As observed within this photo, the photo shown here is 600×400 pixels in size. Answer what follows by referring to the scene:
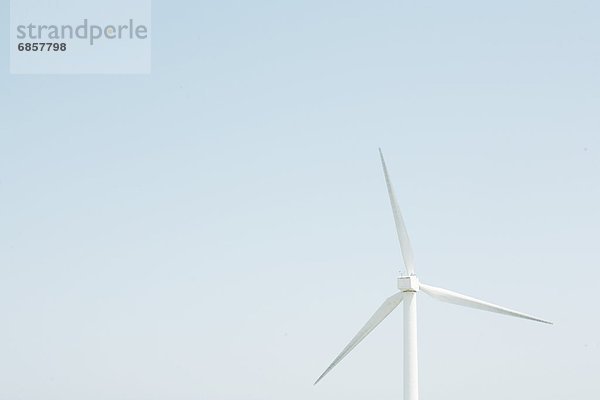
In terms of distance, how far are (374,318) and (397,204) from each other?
7.81 m

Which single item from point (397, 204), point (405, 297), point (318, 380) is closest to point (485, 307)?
point (405, 297)

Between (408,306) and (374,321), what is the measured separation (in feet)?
9.61

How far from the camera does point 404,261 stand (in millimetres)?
48188

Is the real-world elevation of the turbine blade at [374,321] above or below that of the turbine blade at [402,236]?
below

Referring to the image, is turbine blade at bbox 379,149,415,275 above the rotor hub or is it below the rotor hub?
above

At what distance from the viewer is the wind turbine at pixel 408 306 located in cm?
4697

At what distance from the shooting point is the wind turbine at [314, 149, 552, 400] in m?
47.0

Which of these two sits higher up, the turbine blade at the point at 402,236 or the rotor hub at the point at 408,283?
the turbine blade at the point at 402,236

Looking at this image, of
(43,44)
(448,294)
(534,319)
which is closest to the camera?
(43,44)

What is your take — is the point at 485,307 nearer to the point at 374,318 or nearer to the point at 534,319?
the point at 534,319

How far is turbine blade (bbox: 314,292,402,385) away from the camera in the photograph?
157 ft

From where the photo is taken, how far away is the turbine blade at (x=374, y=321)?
47.8 m

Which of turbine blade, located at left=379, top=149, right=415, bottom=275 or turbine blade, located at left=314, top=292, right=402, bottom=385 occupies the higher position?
turbine blade, located at left=379, top=149, right=415, bottom=275

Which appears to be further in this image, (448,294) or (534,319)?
(448,294)
